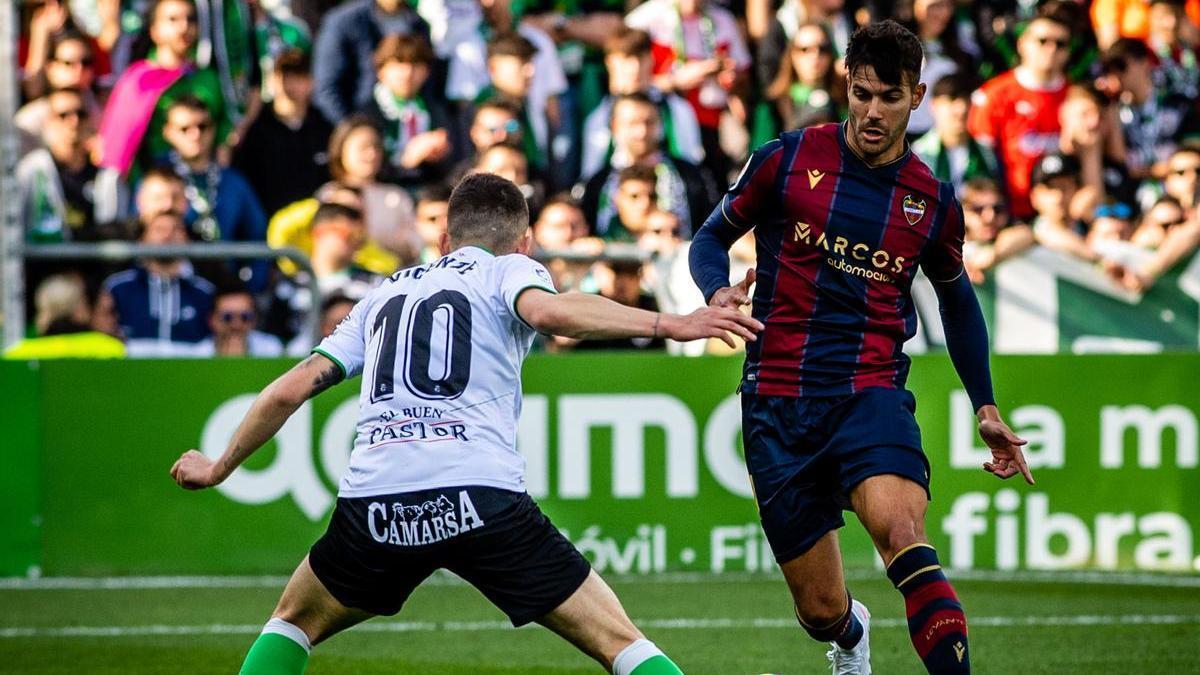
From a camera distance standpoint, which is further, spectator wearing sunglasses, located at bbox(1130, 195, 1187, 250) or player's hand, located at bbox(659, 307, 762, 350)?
spectator wearing sunglasses, located at bbox(1130, 195, 1187, 250)

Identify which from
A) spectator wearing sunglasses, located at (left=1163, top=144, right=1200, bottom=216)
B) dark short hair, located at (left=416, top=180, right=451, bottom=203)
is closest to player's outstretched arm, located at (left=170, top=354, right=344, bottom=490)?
dark short hair, located at (left=416, top=180, right=451, bottom=203)

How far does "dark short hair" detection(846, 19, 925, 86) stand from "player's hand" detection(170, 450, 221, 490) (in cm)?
231

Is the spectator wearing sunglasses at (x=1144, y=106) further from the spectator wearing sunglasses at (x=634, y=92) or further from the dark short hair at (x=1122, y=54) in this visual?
the spectator wearing sunglasses at (x=634, y=92)

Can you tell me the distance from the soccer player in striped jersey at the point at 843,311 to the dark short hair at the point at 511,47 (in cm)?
622

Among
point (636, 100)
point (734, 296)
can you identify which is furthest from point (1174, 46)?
point (734, 296)

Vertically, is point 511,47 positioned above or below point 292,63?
above

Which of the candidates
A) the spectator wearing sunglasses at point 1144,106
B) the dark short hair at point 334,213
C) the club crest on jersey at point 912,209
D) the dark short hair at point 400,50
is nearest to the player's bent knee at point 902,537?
the club crest on jersey at point 912,209

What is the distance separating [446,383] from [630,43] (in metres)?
7.43

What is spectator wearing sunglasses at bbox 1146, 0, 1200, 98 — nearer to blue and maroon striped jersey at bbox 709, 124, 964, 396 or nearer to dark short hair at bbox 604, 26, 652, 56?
dark short hair at bbox 604, 26, 652, 56

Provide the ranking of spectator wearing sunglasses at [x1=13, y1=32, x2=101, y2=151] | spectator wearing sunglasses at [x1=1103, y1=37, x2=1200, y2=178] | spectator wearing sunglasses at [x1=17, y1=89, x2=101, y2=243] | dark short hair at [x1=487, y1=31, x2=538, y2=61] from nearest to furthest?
spectator wearing sunglasses at [x1=17, y1=89, x2=101, y2=243]
spectator wearing sunglasses at [x1=13, y1=32, x2=101, y2=151]
dark short hair at [x1=487, y1=31, x2=538, y2=61]
spectator wearing sunglasses at [x1=1103, y1=37, x2=1200, y2=178]

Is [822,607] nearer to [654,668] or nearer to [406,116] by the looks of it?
A: [654,668]

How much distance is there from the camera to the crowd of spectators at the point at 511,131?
10.5 meters

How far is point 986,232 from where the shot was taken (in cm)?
1128

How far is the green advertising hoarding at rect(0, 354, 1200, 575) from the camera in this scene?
975 cm
